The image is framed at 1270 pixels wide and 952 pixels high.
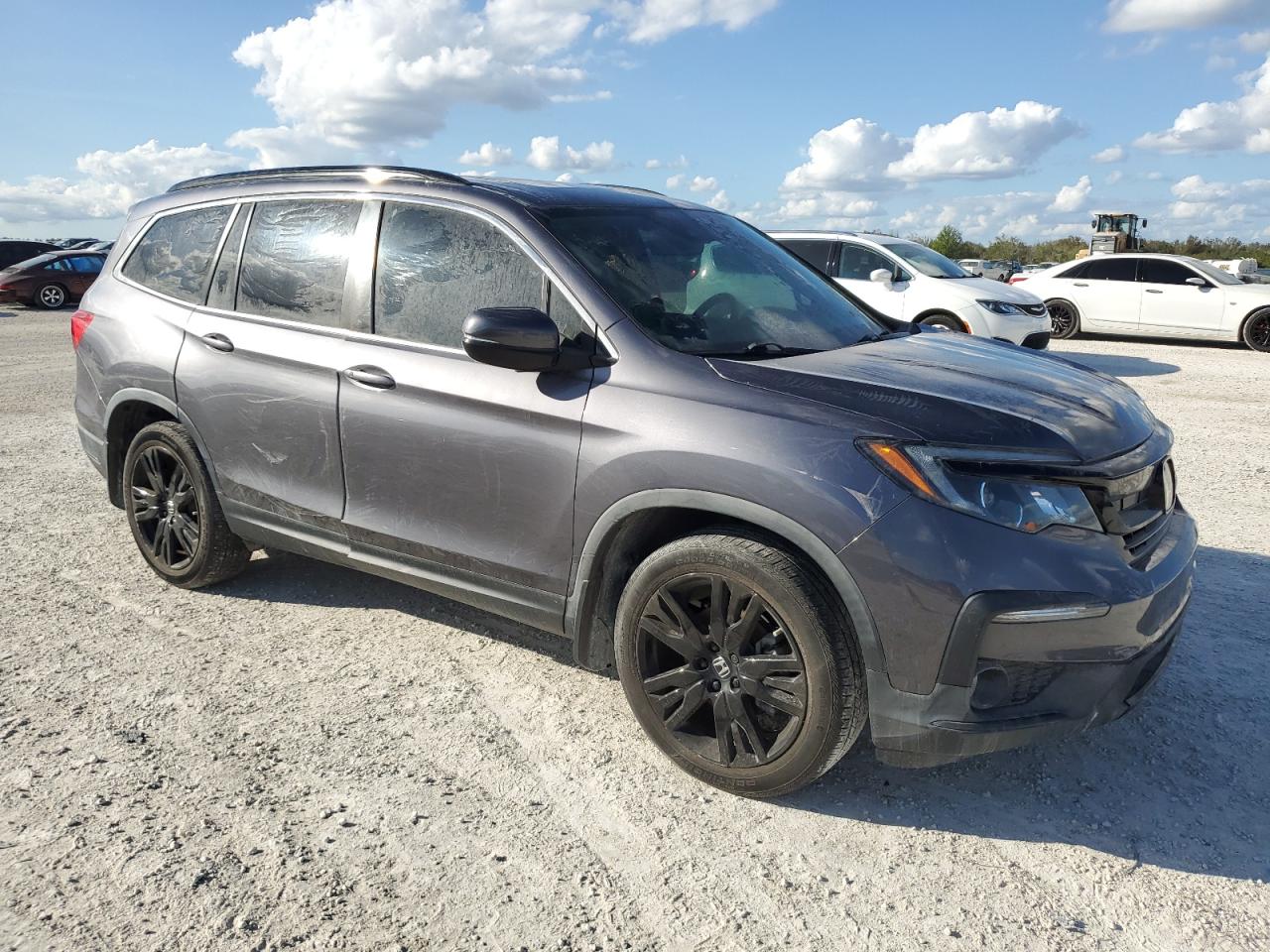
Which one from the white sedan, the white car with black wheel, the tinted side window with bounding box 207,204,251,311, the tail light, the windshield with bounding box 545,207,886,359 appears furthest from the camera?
the white sedan

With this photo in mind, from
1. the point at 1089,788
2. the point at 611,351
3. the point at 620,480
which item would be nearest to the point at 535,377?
the point at 611,351

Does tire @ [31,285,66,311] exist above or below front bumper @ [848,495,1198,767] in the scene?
above

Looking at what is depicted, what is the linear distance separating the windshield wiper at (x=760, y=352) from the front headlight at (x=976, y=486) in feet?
2.14

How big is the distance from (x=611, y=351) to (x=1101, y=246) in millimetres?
33988

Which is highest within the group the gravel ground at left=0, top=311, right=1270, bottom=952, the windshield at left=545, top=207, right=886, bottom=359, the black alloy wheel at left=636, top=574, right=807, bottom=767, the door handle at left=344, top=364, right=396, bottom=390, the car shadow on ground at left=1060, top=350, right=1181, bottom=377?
the windshield at left=545, top=207, right=886, bottom=359

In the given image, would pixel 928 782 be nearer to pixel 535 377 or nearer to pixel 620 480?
pixel 620 480

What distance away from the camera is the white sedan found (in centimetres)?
1476

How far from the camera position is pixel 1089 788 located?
306 centimetres

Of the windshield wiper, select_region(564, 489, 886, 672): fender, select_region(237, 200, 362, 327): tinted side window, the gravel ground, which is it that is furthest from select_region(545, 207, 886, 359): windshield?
the gravel ground

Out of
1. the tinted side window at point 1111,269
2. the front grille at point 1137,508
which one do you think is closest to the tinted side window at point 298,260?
the front grille at point 1137,508

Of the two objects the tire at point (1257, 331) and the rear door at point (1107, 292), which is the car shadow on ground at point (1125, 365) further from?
the tire at point (1257, 331)

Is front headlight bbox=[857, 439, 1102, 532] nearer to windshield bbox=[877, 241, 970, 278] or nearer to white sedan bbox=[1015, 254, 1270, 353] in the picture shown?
windshield bbox=[877, 241, 970, 278]

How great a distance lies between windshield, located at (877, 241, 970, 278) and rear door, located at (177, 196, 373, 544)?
9.61 meters

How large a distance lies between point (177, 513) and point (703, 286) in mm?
2750
